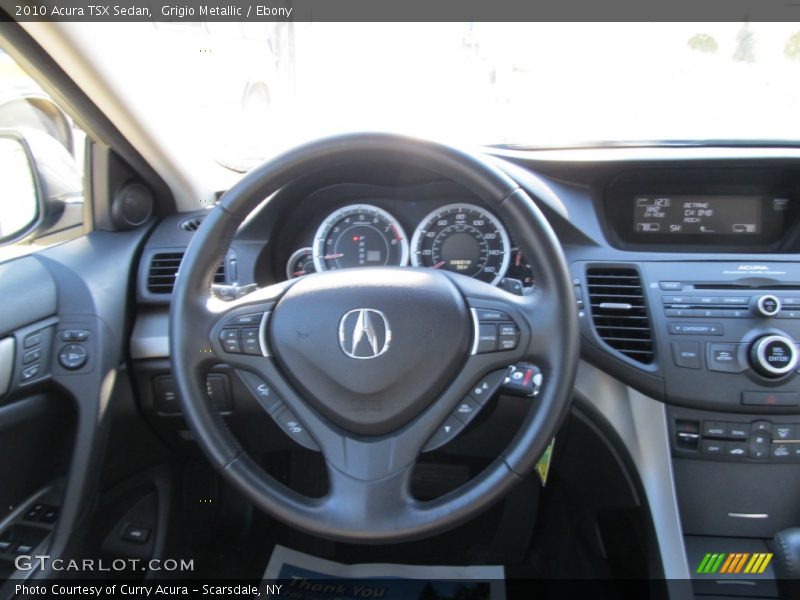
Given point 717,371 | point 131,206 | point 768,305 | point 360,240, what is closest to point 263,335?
point 360,240

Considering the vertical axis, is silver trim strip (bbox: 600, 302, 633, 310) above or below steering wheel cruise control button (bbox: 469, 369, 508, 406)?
above

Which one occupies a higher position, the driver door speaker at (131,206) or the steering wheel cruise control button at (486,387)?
the driver door speaker at (131,206)

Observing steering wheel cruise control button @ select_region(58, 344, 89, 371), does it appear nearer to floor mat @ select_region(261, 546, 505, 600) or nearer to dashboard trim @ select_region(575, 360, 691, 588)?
floor mat @ select_region(261, 546, 505, 600)

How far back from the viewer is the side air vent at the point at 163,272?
1.92 meters

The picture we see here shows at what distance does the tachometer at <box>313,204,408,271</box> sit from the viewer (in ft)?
6.02

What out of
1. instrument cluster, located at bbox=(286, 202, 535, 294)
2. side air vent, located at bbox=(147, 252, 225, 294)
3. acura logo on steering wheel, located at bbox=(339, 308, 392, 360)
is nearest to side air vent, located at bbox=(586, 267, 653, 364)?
instrument cluster, located at bbox=(286, 202, 535, 294)

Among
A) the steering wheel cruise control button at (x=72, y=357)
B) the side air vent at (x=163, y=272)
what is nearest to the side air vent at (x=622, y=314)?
the side air vent at (x=163, y=272)

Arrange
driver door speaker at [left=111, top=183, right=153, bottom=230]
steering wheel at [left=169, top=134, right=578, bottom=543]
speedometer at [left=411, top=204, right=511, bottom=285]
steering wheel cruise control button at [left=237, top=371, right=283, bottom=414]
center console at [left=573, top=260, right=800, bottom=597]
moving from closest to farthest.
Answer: steering wheel at [left=169, top=134, right=578, bottom=543]
steering wheel cruise control button at [left=237, top=371, right=283, bottom=414]
center console at [left=573, top=260, right=800, bottom=597]
speedometer at [left=411, top=204, right=511, bottom=285]
driver door speaker at [left=111, top=183, right=153, bottom=230]

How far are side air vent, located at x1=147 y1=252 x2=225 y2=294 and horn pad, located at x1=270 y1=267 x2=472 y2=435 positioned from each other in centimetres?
68

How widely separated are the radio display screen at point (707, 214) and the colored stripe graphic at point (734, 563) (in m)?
0.87

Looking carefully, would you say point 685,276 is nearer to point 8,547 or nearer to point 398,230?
point 398,230

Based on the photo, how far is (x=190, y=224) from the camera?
205cm

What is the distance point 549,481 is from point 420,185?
103 cm

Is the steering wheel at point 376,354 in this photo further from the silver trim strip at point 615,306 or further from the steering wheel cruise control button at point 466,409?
the silver trim strip at point 615,306
